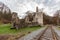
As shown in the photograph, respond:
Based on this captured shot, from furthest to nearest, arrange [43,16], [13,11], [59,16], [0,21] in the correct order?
[59,16]
[43,16]
[13,11]
[0,21]

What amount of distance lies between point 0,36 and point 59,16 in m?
46.9

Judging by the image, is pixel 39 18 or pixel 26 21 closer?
pixel 26 21

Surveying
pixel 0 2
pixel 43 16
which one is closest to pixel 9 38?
pixel 0 2

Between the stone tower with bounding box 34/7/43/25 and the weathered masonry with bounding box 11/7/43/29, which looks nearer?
the weathered masonry with bounding box 11/7/43/29

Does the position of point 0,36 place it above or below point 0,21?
below

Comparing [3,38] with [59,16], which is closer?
[3,38]

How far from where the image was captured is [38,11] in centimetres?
5078

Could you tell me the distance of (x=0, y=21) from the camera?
10.1 m

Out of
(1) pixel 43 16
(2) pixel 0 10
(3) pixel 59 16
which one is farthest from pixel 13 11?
(3) pixel 59 16

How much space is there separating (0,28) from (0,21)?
89 cm

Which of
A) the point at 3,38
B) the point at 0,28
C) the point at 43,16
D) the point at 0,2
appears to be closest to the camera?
the point at 3,38

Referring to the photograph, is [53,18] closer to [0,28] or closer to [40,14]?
[40,14]

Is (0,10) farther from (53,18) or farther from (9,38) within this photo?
(53,18)

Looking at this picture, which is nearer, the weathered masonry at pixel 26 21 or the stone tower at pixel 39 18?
the weathered masonry at pixel 26 21
